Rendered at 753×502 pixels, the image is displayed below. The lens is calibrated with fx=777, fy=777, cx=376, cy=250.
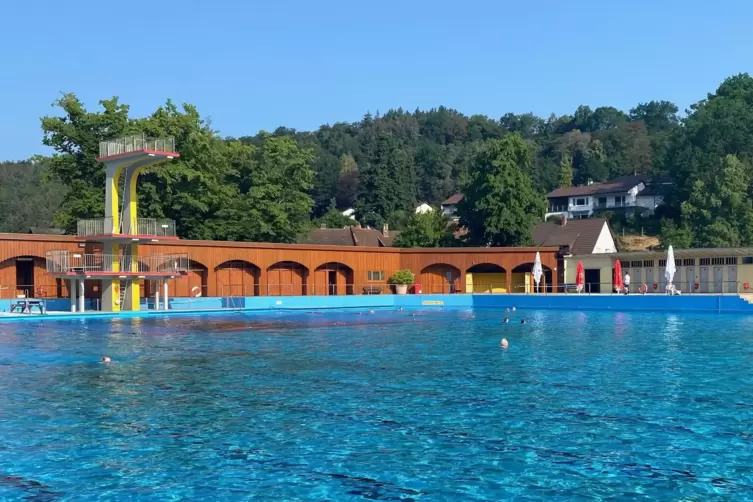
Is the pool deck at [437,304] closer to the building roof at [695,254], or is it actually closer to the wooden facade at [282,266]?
the wooden facade at [282,266]

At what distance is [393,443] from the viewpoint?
40.1 ft

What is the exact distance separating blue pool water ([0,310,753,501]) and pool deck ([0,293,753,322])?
15271 mm

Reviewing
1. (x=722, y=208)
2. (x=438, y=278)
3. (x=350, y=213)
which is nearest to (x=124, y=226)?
(x=438, y=278)

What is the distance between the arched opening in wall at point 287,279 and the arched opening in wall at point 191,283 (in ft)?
16.8

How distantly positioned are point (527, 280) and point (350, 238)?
24.8 metres

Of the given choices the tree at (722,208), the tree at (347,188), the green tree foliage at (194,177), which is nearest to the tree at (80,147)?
the green tree foliage at (194,177)

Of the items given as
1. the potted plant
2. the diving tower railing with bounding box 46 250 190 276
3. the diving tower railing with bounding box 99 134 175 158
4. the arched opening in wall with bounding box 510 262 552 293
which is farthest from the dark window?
the diving tower railing with bounding box 99 134 175 158

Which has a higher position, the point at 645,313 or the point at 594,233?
the point at 594,233

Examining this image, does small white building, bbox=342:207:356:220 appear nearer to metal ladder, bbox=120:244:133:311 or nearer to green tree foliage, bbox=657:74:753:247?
green tree foliage, bbox=657:74:753:247

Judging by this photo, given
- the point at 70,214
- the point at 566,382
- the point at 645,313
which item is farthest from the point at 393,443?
the point at 70,214

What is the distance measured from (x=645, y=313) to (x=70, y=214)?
35.5 meters

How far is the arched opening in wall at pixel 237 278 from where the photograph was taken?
50938mm

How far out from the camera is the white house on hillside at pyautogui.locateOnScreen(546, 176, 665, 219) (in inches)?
3647

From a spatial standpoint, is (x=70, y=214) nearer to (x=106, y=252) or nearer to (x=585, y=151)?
(x=106, y=252)
